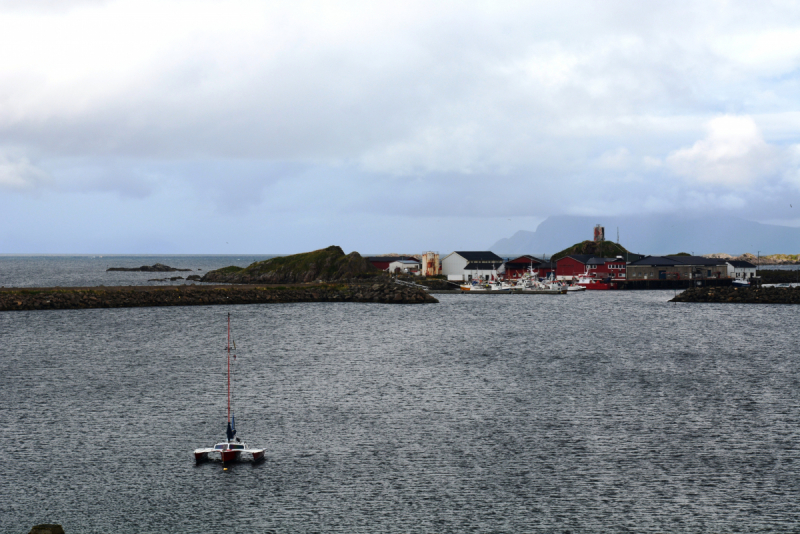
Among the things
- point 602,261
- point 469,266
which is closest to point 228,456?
point 469,266

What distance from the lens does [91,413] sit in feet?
109

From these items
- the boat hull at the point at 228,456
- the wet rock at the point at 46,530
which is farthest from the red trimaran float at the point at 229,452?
the wet rock at the point at 46,530

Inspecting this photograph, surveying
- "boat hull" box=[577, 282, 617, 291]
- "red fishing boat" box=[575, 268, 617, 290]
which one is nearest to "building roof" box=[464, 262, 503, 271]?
"red fishing boat" box=[575, 268, 617, 290]

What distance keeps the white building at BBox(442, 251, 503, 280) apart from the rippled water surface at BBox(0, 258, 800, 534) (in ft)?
284

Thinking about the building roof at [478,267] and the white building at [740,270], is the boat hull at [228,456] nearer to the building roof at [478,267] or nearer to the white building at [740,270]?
the building roof at [478,267]

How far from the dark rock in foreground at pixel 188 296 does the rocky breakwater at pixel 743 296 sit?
4706 centimetres

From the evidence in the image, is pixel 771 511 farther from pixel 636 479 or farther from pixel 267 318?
pixel 267 318

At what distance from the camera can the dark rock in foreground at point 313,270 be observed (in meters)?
139

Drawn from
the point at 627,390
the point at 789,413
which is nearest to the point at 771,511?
the point at 789,413

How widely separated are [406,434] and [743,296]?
339ft

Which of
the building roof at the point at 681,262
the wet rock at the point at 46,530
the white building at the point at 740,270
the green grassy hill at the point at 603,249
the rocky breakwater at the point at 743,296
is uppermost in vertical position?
the green grassy hill at the point at 603,249

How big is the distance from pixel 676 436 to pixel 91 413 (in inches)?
1141

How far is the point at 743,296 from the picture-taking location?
373 ft

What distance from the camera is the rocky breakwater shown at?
355 feet
